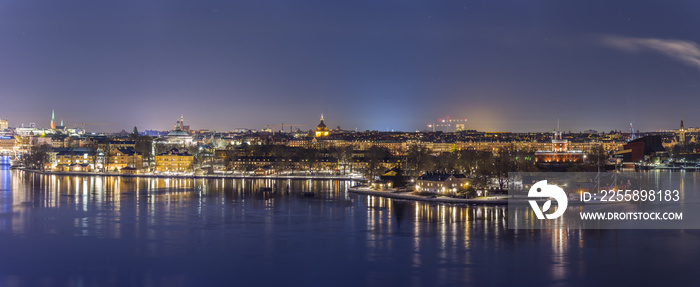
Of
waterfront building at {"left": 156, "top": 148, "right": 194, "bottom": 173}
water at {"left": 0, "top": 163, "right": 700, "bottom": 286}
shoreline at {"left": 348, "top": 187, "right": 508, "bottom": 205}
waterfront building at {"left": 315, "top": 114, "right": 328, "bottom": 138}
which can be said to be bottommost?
water at {"left": 0, "top": 163, "right": 700, "bottom": 286}

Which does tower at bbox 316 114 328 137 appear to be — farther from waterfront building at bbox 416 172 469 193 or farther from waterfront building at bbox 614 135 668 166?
waterfront building at bbox 416 172 469 193

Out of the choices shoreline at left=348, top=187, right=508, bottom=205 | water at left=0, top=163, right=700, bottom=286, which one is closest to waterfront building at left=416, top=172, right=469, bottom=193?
shoreline at left=348, top=187, right=508, bottom=205

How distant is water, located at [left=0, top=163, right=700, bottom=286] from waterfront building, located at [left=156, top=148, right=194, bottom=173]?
607 inches

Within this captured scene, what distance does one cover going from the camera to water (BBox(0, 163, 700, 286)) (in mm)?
9047

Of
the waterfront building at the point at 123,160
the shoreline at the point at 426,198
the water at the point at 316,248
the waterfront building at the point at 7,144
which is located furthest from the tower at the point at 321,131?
the water at the point at 316,248

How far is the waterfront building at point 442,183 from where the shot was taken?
61.0 feet

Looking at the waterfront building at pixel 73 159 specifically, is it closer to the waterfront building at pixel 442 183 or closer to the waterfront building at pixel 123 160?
the waterfront building at pixel 123 160

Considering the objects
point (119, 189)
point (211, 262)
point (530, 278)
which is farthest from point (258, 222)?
point (119, 189)

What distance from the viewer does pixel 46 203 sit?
55.2 ft

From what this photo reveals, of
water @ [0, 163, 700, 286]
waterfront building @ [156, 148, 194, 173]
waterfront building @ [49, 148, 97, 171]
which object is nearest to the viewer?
water @ [0, 163, 700, 286]

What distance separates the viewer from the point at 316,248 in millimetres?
10875

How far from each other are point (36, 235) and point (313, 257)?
5536 mm

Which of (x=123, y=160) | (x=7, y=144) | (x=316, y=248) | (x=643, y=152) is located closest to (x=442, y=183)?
(x=316, y=248)

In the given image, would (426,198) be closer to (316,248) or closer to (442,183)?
(442,183)
